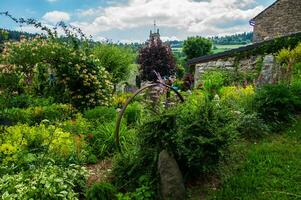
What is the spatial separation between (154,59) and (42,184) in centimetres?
1773

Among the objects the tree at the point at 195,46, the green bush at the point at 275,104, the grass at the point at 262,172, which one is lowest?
the grass at the point at 262,172

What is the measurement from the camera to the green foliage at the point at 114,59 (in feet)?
54.5

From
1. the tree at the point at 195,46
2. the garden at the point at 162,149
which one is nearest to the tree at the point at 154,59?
the garden at the point at 162,149

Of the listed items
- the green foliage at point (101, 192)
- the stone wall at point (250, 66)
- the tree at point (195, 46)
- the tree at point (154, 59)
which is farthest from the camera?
the tree at point (195, 46)

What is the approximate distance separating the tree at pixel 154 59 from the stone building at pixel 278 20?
21.7 feet

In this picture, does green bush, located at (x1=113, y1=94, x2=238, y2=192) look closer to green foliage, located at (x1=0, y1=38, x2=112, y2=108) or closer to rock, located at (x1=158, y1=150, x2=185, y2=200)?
rock, located at (x1=158, y1=150, x2=185, y2=200)

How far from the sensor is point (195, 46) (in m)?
35.2

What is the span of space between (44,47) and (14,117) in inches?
136

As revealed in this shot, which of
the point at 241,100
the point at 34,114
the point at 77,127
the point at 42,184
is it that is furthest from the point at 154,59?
the point at 42,184

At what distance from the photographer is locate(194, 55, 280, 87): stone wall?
30.4 feet

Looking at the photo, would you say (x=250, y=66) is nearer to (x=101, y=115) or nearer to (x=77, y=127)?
(x=101, y=115)

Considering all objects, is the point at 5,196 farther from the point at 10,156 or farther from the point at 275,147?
the point at 275,147

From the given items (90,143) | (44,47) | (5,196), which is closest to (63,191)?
(5,196)

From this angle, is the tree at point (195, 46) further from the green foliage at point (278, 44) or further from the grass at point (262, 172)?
the grass at point (262, 172)
